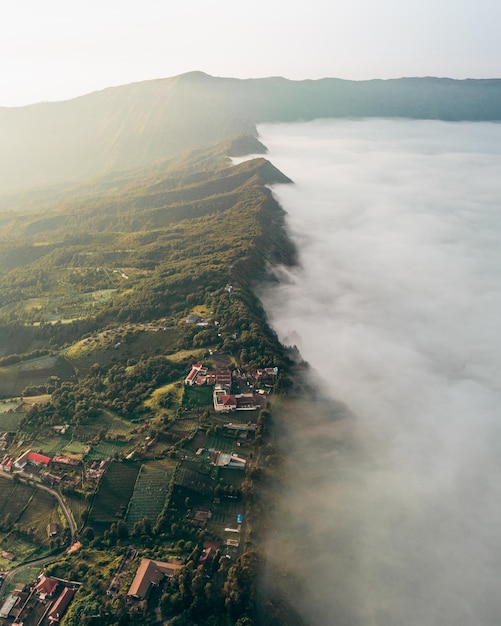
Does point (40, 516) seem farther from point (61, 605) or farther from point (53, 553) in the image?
point (61, 605)

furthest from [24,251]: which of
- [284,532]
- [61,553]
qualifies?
[284,532]

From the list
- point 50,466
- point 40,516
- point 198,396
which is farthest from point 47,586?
point 198,396

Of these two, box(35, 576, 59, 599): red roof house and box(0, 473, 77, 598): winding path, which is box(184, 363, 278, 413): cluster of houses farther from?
box(35, 576, 59, 599): red roof house

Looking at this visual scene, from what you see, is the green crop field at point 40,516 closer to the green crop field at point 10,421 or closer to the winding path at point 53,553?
the winding path at point 53,553

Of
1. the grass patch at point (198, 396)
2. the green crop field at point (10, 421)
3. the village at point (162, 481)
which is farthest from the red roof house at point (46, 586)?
the grass patch at point (198, 396)

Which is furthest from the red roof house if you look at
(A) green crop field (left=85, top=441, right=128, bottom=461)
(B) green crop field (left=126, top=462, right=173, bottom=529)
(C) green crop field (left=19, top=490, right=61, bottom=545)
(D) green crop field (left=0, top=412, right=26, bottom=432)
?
(D) green crop field (left=0, top=412, right=26, bottom=432)

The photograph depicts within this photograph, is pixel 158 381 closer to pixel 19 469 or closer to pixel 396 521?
pixel 19 469
